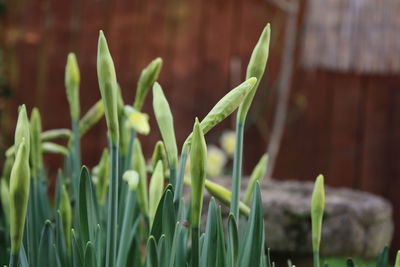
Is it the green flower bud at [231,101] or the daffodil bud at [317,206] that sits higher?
the green flower bud at [231,101]

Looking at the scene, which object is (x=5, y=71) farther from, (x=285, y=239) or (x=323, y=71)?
(x=285, y=239)

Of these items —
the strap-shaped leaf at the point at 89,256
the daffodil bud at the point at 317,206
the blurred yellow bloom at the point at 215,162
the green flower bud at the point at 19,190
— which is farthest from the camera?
the blurred yellow bloom at the point at 215,162

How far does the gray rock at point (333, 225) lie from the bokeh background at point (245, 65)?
5.30 feet

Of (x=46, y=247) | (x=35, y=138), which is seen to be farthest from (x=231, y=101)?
(x=35, y=138)

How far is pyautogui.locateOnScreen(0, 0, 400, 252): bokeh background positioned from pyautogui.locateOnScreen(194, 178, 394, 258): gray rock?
1.61m

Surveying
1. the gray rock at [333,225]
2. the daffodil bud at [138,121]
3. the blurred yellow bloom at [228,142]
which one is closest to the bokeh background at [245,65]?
the blurred yellow bloom at [228,142]

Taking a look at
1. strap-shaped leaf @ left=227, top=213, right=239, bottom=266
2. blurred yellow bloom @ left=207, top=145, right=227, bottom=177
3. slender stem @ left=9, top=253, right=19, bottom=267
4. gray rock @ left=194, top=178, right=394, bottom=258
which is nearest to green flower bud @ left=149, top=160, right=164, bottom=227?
strap-shaped leaf @ left=227, top=213, right=239, bottom=266

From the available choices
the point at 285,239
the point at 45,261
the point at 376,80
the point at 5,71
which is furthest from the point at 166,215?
the point at 376,80

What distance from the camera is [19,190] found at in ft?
2.69

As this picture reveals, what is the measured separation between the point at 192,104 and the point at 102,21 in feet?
2.08

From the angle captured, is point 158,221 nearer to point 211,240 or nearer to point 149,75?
point 211,240

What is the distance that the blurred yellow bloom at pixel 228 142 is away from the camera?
13.8 feet

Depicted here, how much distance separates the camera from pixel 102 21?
13.9ft

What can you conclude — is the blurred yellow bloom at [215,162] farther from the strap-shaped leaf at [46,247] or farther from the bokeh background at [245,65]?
the strap-shaped leaf at [46,247]
